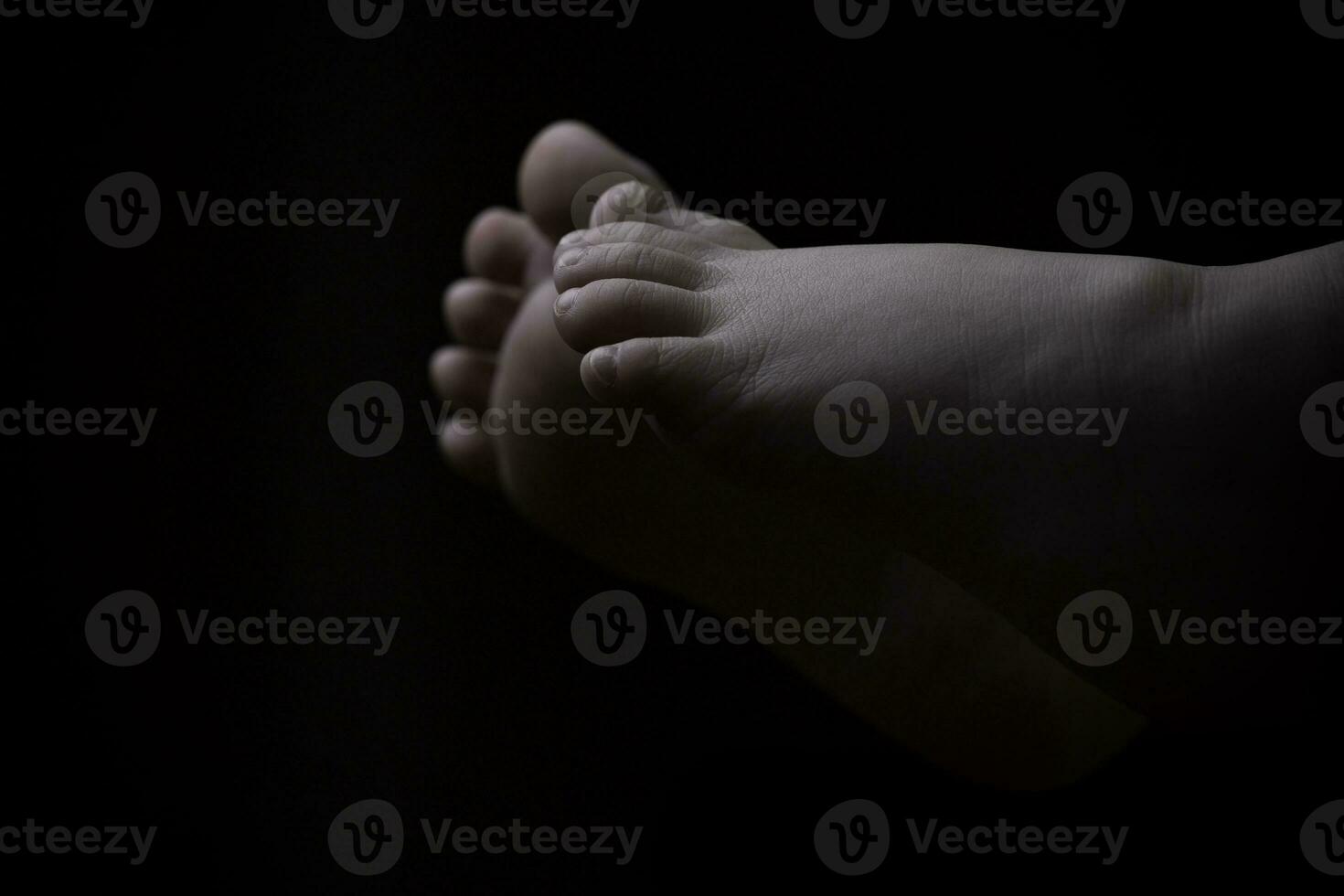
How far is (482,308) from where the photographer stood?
3.40ft

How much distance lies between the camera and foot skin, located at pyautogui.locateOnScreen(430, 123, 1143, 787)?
2.50ft

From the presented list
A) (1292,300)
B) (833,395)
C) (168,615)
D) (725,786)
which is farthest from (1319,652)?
(168,615)

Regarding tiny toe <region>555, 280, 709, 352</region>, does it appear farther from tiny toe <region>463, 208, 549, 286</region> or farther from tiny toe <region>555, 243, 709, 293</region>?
tiny toe <region>463, 208, 549, 286</region>

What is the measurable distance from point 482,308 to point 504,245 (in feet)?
0.20

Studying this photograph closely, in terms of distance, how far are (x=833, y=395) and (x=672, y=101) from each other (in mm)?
573

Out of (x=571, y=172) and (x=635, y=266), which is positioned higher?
(x=571, y=172)

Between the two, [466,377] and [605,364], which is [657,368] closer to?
[605,364]

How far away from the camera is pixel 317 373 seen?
3.49 feet

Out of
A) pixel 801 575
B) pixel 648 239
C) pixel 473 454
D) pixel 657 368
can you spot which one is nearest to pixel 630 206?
pixel 648 239

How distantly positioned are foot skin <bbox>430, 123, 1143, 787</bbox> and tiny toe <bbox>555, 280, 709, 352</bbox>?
9 cm

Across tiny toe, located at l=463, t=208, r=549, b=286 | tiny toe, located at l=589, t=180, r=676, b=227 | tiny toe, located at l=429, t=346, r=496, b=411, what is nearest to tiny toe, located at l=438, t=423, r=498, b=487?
tiny toe, located at l=429, t=346, r=496, b=411

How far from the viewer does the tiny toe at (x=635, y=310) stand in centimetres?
62

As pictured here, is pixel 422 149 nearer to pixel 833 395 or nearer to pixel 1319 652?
pixel 833 395

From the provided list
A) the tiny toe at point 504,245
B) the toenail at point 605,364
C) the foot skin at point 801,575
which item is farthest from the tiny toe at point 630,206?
the tiny toe at point 504,245
